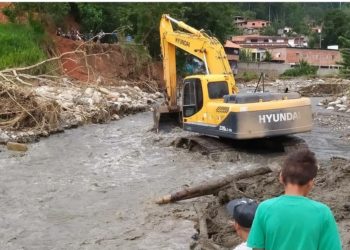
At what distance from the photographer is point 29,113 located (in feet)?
57.6

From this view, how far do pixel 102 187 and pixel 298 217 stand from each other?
28.0 ft

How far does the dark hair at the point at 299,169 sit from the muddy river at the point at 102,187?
449 cm

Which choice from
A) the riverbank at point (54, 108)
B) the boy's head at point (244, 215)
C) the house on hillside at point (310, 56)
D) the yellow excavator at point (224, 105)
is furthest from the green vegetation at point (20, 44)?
the house on hillside at point (310, 56)

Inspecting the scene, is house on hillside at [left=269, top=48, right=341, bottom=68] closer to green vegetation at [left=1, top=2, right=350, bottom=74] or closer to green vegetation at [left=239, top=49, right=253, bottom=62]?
green vegetation at [left=239, top=49, right=253, bottom=62]

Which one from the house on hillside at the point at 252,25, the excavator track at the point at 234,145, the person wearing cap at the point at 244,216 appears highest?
the person wearing cap at the point at 244,216

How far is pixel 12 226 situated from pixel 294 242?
21.4ft

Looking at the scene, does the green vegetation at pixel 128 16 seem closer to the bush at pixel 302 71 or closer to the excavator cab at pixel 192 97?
the excavator cab at pixel 192 97

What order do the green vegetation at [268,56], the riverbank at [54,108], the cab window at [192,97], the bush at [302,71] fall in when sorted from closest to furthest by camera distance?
the cab window at [192,97], the riverbank at [54,108], the bush at [302,71], the green vegetation at [268,56]

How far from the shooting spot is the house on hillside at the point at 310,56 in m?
73.5

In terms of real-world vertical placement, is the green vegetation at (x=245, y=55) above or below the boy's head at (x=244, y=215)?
below

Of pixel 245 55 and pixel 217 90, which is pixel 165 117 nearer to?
pixel 217 90

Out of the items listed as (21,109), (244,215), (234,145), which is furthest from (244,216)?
(21,109)

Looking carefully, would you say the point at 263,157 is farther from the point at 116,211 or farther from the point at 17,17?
the point at 17,17

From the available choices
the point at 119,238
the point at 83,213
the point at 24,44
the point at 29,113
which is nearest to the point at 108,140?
the point at 29,113
